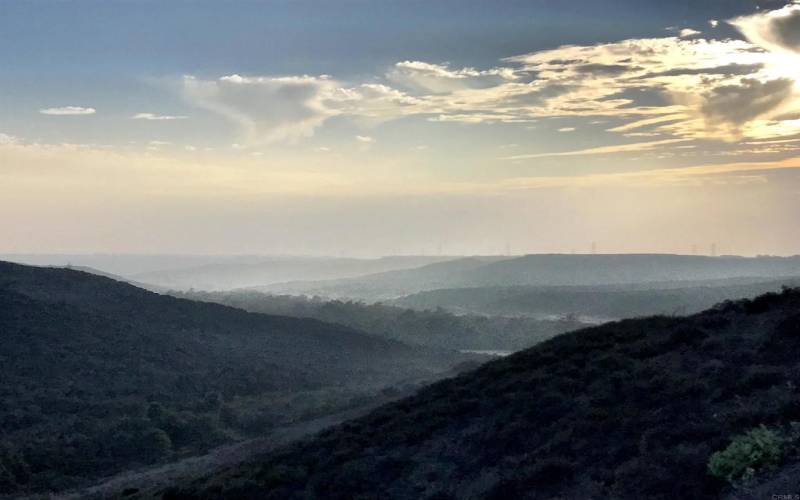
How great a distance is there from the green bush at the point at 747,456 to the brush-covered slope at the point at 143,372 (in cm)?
2896

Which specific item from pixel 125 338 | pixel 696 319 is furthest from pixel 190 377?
pixel 696 319

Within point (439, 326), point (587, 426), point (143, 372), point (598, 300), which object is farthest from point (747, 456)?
point (598, 300)

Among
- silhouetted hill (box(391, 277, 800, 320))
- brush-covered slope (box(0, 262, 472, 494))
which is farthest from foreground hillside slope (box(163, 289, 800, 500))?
silhouetted hill (box(391, 277, 800, 320))

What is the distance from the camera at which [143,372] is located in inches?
2355

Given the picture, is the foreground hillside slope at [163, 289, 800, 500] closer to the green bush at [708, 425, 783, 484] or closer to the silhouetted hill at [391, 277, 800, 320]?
the green bush at [708, 425, 783, 484]

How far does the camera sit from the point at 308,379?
66.7 m

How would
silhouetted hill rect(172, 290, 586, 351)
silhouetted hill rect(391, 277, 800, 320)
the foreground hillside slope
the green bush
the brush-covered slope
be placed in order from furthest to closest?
1. silhouetted hill rect(391, 277, 800, 320)
2. silhouetted hill rect(172, 290, 586, 351)
3. the brush-covered slope
4. the foreground hillside slope
5. the green bush

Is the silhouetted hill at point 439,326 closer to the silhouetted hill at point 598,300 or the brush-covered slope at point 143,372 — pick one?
the brush-covered slope at point 143,372

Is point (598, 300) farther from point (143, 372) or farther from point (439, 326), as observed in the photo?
point (143, 372)

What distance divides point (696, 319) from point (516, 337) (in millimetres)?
87373

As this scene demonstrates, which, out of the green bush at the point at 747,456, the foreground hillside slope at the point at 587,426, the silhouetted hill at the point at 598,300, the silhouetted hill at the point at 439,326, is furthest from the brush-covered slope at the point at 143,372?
the silhouetted hill at the point at 598,300

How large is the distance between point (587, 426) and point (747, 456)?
197 inches

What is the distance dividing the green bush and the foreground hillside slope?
0.07 meters

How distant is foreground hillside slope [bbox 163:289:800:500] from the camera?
12.8m
